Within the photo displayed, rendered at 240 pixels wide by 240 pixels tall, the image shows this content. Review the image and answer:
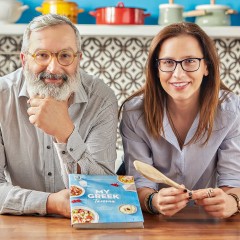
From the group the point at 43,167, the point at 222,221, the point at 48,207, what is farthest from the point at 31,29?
the point at 222,221

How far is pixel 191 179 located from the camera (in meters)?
2.01

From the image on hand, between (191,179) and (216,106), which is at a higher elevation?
(216,106)

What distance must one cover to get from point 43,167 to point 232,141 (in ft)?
2.12

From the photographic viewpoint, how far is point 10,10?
302 centimetres

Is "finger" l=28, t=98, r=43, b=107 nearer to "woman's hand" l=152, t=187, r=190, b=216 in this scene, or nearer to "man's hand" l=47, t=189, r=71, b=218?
"man's hand" l=47, t=189, r=71, b=218

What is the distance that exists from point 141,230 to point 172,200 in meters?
0.15

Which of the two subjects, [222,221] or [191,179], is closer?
[222,221]

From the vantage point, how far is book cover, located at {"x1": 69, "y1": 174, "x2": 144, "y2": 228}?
1.53m

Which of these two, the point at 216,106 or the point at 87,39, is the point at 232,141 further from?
the point at 87,39

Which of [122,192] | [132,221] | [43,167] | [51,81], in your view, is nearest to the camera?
[132,221]

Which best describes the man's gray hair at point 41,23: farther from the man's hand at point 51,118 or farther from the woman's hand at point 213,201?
the woman's hand at point 213,201

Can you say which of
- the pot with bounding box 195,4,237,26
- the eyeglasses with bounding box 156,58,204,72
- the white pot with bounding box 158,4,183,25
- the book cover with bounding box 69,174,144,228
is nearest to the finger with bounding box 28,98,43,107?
the book cover with bounding box 69,174,144,228

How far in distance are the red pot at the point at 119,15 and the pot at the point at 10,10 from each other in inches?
16.0

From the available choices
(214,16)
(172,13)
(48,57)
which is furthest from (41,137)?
(214,16)
